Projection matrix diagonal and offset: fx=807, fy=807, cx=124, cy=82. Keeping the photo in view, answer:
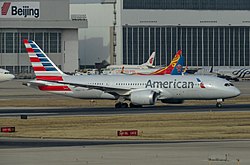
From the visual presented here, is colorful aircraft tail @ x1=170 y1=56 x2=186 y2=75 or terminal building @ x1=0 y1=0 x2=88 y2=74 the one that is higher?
terminal building @ x1=0 y1=0 x2=88 y2=74

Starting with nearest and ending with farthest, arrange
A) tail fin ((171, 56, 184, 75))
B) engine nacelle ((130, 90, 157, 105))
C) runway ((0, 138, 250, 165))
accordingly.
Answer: runway ((0, 138, 250, 165)), engine nacelle ((130, 90, 157, 105)), tail fin ((171, 56, 184, 75))

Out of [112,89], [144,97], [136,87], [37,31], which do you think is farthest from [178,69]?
[144,97]

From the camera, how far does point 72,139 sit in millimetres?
42406

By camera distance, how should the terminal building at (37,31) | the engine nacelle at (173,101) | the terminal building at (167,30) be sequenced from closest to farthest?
the engine nacelle at (173,101), the terminal building at (37,31), the terminal building at (167,30)

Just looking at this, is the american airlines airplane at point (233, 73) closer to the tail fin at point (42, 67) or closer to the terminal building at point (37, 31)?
the terminal building at point (37, 31)

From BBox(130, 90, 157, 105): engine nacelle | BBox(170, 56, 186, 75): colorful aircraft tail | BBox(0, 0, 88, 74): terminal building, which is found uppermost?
BBox(0, 0, 88, 74): terminal building

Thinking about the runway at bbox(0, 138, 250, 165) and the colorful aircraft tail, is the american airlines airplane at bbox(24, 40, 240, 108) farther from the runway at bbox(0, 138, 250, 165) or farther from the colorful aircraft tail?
the colorful aircraft tail

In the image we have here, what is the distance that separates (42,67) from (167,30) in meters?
114

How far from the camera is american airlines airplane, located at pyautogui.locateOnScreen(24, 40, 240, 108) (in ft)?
231

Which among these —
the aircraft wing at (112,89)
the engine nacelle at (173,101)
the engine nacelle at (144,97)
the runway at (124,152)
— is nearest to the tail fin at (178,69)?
the engine nacelle at (173,101)

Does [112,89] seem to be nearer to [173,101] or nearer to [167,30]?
[173,101]

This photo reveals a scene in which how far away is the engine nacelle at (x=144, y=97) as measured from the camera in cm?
6960

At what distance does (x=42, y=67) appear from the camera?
7650cm

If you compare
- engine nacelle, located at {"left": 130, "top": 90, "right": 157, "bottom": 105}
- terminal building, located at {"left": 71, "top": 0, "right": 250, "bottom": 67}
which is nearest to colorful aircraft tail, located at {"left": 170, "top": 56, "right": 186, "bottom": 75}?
engine nacelle, located at {"left": 130, "top": 90, "right": 157, "bottom": 105}
